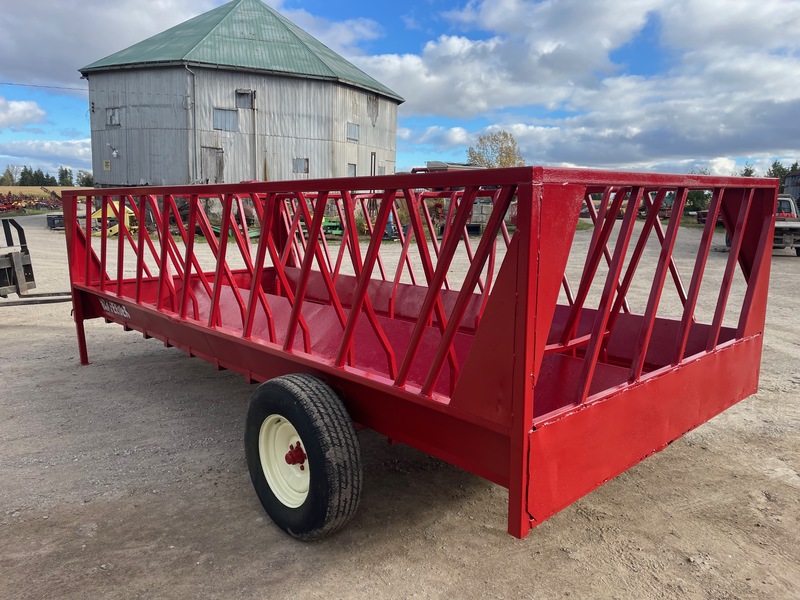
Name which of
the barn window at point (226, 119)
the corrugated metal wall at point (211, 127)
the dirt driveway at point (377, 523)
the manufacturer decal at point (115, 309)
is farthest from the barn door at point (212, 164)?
the dirt driveway at point (377, 523)

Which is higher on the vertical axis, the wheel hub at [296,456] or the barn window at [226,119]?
the barn window at [226,119]

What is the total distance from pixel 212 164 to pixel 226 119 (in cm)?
190

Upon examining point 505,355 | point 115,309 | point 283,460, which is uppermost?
point 505,355

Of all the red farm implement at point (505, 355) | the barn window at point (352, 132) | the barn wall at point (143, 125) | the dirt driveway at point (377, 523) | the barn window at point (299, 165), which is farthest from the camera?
the barn window at point (352, 132)

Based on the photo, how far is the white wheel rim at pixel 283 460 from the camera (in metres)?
2.66

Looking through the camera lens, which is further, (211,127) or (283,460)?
(211,127)

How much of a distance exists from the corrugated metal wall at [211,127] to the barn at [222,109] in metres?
0.04

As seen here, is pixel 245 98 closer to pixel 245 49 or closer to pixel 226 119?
pixel 226 119

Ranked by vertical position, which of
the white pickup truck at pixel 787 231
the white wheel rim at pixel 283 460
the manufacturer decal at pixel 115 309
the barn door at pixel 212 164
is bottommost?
the white wheel rim at pixel 283 460

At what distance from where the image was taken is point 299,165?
2445 centimetres

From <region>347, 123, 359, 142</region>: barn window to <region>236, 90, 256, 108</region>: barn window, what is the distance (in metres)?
4.25

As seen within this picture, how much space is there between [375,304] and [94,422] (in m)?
2.34

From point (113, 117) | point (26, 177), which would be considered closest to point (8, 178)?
point (26, 177)

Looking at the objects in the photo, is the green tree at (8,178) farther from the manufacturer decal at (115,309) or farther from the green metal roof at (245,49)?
the manufacturer decal at (115,309)
